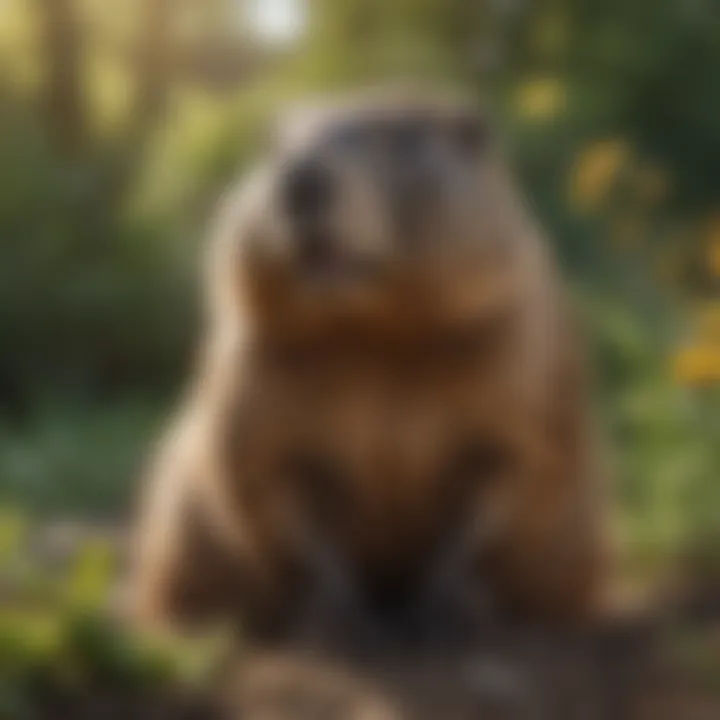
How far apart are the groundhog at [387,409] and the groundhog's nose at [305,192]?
0.06 ft

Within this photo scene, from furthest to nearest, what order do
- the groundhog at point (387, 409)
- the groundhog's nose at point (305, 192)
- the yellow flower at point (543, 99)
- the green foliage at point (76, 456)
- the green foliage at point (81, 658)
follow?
the green foliage at point (76, 456) < the yellow flower at point (543, 99) < the groundhog at point (387, 409) < the groundhog's nose at point (305, 192) < the green foliage at point (81, 658)

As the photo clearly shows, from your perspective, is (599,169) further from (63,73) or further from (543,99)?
(63,73)

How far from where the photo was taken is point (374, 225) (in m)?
2.34

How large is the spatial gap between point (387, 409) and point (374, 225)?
27 cm

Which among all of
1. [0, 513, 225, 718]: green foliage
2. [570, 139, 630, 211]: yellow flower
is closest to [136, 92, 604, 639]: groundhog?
[570, 139, 630, 211]: yellow flower

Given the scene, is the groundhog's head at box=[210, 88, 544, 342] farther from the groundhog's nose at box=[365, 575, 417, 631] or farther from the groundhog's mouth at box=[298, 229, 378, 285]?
the groundhog's nose at box=[365, 575, 417, 631]

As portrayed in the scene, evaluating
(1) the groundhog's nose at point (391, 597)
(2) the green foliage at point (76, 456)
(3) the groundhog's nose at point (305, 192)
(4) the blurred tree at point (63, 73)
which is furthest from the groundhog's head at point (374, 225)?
(4) the blurred tree at point (63, 73)

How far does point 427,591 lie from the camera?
253cm

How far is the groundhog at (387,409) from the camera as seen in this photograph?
2377mm

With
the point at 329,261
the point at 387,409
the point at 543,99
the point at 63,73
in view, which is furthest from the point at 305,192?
the point at 63,73

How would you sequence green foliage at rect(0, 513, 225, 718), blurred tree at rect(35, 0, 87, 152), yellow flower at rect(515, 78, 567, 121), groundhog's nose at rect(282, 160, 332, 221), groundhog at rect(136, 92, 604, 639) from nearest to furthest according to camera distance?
1. green foliage at rect(0, 513, 225, 718)
2. groundhog's nose at rect(282, 160, 332, 221)
3. groundhog at rect(136, 92, 604, 639)
4. yellow flower at rect(515, 78, 567, 121)
5. blurred tree at rect(35, 0, 87, 152)

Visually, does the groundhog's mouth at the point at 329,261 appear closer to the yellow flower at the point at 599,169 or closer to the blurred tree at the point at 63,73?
the yellow flower at the point at 599,169

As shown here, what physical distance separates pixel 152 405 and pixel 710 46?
2664 mm

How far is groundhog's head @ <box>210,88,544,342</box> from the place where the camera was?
230cm
